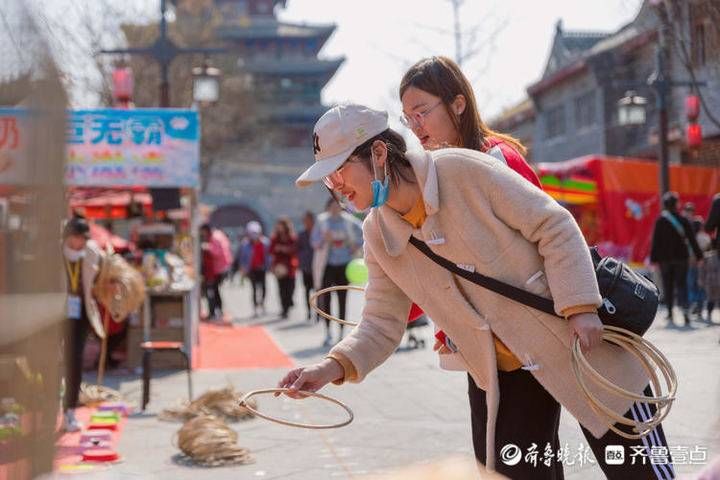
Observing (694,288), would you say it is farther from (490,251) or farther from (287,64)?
(287,64)

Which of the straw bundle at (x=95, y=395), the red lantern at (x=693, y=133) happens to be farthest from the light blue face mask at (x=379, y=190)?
the red lantern at (x=693, y=133)

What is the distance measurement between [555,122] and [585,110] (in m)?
3.31

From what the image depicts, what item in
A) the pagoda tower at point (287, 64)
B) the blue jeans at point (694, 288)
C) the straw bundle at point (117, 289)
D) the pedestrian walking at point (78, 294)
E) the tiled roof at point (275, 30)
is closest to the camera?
the pedestrian walking at point (78, 294)

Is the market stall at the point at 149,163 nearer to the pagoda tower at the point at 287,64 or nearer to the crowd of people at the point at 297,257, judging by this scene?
the crowd of people at the point at 297,257

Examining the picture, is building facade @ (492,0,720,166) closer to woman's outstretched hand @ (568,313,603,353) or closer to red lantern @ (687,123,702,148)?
red lantern @ (687,123,702,148)

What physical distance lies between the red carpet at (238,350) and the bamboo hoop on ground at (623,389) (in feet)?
28.5

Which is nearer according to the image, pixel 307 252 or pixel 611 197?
pixel 307 252

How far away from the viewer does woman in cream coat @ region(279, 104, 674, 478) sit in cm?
293

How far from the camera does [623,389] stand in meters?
2.96

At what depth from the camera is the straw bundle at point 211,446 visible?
6.34m

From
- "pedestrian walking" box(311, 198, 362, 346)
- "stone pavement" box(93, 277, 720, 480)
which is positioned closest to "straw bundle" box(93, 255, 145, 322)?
"stone pavement" box(93, 277, 720, 480)

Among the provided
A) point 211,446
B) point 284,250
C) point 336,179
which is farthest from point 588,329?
point 284,250

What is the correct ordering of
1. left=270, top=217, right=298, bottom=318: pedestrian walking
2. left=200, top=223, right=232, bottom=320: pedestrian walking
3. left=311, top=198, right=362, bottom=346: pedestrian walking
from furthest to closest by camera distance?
left=200, top=223, right=232, bottom=320: pedestrian walking < left=270, top=217, right=298, bottom=318: pedestrian walking < left=311, top=198, right=362, bottom=346: pedestrian walking

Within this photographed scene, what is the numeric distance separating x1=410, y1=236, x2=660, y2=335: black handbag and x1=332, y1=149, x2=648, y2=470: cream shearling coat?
28 mm
